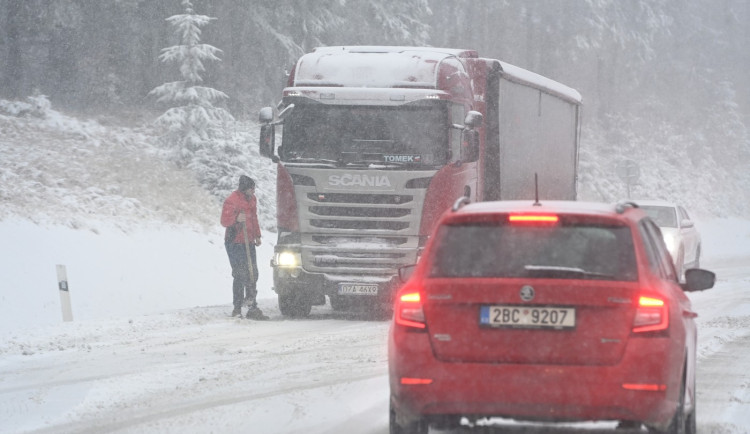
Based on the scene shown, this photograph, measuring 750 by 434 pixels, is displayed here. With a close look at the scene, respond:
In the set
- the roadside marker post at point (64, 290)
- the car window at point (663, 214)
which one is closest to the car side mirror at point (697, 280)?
the roadside marker post at point (64, 290)

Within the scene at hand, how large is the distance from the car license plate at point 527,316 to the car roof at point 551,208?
1.95 ft

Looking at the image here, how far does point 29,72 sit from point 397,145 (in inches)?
729

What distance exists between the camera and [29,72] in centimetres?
3056

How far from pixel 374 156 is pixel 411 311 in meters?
8.47

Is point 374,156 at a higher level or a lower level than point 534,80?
lower

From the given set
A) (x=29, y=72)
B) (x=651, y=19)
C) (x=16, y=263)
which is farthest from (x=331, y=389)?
(x=651, y=19)

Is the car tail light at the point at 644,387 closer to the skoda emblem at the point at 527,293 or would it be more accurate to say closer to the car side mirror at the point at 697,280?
the skoda emblem at the point at 527,293

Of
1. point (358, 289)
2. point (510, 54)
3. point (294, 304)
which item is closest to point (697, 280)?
point (358, 289)

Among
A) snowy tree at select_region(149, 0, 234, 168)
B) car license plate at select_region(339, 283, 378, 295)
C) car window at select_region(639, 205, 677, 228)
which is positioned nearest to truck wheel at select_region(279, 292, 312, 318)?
car license plate at select_region(339, 283, 378, 295)

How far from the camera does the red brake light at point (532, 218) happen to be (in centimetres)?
643

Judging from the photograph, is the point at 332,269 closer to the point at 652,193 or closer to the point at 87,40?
the point at 87,40

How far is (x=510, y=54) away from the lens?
178ft

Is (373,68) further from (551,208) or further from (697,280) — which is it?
(551,208)

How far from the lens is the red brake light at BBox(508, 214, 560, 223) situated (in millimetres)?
6430
